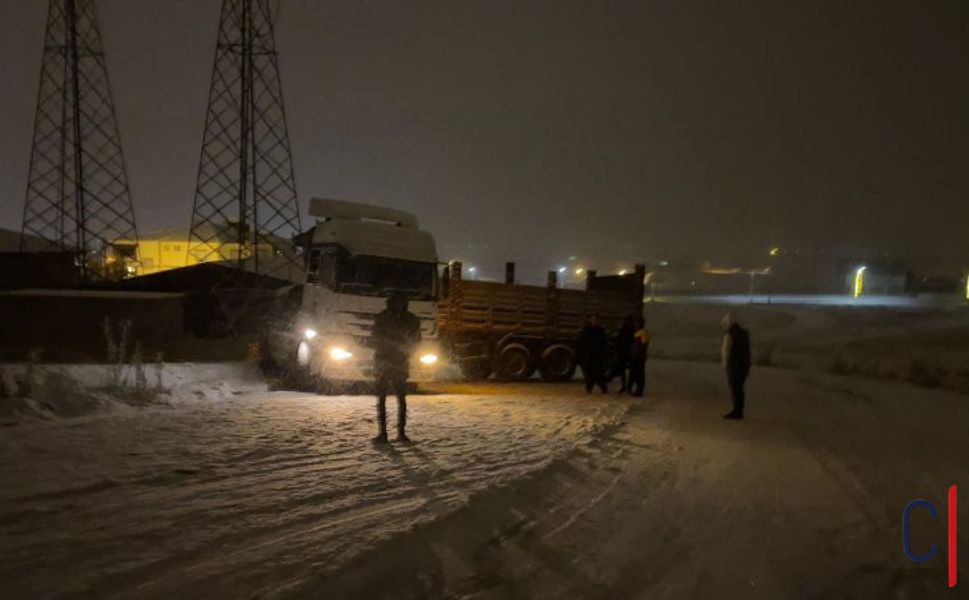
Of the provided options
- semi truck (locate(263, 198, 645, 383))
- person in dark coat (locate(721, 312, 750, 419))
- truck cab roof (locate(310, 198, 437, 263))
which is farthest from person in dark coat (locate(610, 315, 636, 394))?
truck cab roof (locate(310, 198, 437, 263))

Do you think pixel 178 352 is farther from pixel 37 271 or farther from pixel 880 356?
pixel 880 356

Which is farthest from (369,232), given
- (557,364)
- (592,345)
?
(557,364)

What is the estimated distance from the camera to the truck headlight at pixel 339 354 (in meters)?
14.9

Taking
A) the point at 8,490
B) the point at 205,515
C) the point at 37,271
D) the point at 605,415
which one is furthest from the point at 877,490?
the point at 37,271

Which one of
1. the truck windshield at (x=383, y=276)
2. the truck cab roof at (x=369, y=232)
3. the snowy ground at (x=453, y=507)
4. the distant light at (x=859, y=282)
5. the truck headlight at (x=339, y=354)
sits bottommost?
the snowy ground at (x=453, y=507)

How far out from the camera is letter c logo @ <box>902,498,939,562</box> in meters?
6.09

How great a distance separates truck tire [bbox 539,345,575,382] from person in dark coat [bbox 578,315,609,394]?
355cm

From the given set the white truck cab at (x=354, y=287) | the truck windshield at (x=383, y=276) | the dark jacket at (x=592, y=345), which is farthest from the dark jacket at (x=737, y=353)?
the truck windshield at (x=383, y=276)

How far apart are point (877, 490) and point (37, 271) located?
26.1 meters

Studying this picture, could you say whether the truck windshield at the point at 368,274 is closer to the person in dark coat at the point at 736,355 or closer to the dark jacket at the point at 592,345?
the dark jacket at the point at 592,345

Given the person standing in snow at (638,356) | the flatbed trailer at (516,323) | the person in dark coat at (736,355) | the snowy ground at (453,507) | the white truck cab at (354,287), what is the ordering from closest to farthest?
the snowy ground at (453,507), the person in dark coat at (736,355), the white truck cab at (354,287), the person standing in snow at (638,356), the flatbed trailer at (516,323)

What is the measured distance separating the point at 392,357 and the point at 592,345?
8022 mm

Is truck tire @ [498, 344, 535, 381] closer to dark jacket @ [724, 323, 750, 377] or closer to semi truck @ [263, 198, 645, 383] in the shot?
semi truck @ [263, 198, 645, 383]

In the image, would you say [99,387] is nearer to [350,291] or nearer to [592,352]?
[350,291]
